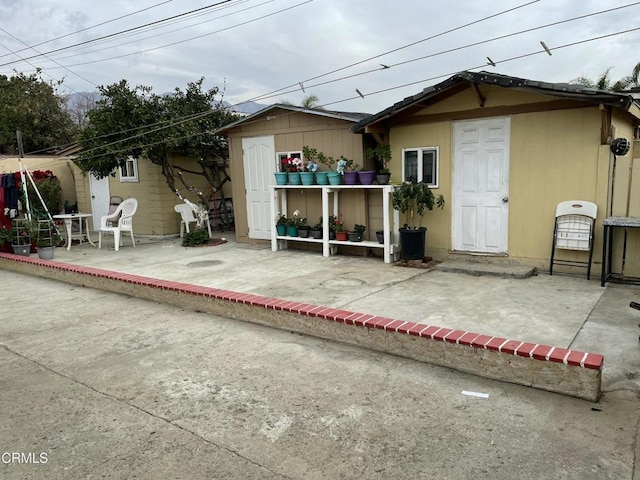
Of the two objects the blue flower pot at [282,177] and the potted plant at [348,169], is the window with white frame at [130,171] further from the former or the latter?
the potted plant at [348,169]

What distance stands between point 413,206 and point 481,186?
3.28 ft

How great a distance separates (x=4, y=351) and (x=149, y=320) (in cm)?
127

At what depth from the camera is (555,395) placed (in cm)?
289

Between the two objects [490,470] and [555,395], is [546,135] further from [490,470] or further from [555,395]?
[490,470]

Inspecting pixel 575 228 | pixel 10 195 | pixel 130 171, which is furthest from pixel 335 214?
pixel 10 195

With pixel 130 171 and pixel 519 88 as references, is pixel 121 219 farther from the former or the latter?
pixel 519 88

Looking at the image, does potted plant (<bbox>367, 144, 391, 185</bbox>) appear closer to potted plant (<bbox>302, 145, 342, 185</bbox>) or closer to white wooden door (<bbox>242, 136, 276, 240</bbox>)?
potted plant (<bbox>302, 145, 342, 185</bbox>)

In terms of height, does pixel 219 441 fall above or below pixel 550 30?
below

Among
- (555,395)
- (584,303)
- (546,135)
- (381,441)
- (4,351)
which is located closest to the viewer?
(381,441)

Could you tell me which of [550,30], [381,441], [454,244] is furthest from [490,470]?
[550,30]

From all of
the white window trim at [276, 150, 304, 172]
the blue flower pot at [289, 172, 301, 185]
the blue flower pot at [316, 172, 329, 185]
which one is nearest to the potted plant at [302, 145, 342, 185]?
the blue flower pot at [316, 172, 329, 185]

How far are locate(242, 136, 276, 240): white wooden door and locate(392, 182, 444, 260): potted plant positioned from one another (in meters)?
3.02

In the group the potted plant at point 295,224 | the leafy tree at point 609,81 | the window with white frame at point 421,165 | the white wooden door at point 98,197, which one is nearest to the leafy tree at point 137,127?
the white wooden door at point 98,197

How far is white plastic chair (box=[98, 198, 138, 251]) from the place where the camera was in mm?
9500
